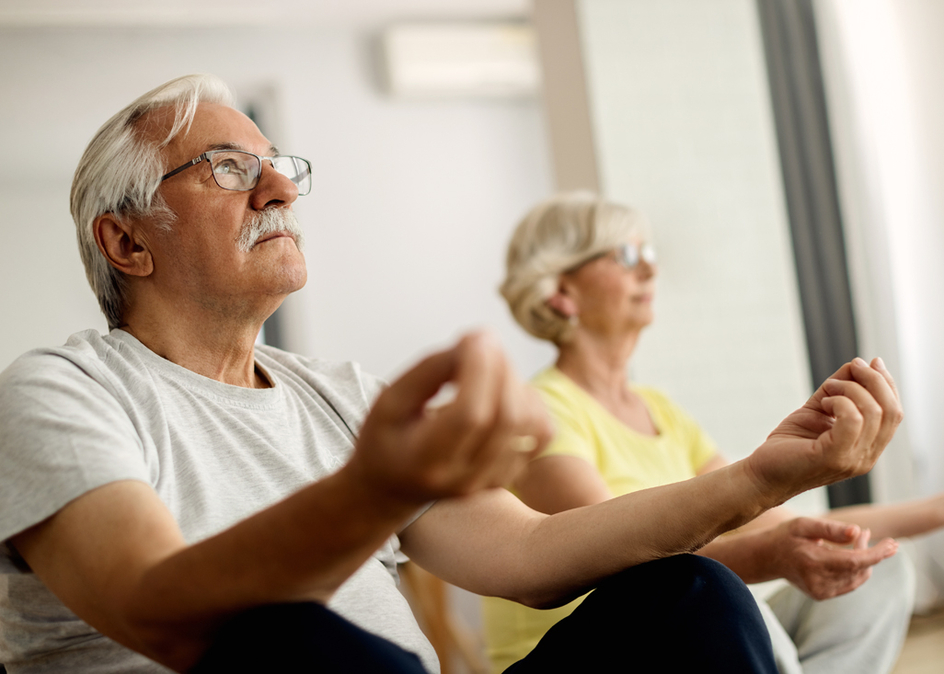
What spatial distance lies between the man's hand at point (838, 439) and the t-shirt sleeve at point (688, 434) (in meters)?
1.05

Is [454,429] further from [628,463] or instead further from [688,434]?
[688,434]

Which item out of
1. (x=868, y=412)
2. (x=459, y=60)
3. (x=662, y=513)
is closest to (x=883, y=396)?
(x=868, y=412)

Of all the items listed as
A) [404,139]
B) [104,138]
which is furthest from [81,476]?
[404,139]

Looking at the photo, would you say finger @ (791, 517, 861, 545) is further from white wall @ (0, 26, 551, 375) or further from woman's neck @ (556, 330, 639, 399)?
white wall @ (0, 26, 551, 375)

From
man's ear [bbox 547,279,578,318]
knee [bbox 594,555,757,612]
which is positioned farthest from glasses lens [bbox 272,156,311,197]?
man's ear [bbox 547,279,578,318]

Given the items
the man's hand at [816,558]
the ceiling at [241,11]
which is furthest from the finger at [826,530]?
the ceiling at [241,11]

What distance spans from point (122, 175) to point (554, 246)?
3.83 ft

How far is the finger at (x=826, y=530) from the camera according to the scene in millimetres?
1178

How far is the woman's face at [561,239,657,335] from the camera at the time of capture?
6.73 feet

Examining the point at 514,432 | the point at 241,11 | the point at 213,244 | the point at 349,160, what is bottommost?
the point at 514,432

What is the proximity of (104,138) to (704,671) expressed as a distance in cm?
109

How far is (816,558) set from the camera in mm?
1274

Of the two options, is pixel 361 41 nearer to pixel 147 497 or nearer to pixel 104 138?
pixel 104 138

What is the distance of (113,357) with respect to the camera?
3.46 feet
